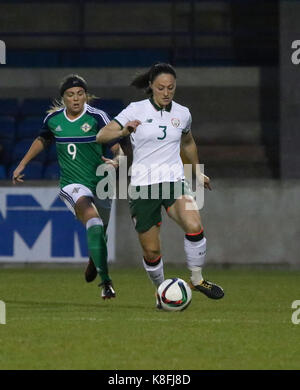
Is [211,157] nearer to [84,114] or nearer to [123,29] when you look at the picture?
[123,29]

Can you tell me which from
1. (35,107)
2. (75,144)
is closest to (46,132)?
(75,144)

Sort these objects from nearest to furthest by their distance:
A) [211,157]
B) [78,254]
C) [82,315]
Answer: [82,315]
[78,254]
[211,157]

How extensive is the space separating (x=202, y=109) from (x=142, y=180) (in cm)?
1102

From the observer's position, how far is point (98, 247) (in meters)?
10.9

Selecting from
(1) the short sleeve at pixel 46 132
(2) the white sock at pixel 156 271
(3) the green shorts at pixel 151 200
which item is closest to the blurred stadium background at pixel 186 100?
(1) the short sleeve at pixel 46 132

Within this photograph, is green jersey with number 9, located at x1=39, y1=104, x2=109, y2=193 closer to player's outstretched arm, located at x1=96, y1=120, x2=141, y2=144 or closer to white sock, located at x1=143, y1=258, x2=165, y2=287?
player's outstretched arm, located at x1=96, y1=120, x2=141, y2=144

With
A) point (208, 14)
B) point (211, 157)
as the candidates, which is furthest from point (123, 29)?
point (211, 157)

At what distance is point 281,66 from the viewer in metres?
18.5

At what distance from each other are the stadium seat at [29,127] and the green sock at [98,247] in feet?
30.3

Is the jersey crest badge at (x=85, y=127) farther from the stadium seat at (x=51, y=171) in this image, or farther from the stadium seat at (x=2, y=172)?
the stadium seat at (x=2, y=172)

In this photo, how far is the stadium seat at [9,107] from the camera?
2078cm

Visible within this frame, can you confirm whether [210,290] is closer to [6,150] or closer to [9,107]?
[6,150]
